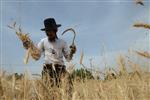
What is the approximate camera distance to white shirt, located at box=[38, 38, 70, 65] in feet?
17.9

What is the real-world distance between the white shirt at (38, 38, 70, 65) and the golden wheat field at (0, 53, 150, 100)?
1714 mm

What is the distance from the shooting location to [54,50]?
18.2ft

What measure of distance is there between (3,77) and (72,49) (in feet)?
8.04

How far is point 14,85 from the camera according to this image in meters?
2.61

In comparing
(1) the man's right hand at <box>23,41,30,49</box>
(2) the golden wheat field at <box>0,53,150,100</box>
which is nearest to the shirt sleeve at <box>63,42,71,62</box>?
(1) the man's right hand at <box>23,41,30,49</box>

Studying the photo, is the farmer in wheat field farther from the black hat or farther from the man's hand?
the man's hand

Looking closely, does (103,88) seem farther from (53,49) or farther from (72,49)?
(53,49)

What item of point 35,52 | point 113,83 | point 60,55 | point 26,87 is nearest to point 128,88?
point 113,83

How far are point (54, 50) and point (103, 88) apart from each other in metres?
2.23

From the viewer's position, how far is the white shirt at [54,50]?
5470 mm

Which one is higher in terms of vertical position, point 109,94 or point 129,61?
point 129,61

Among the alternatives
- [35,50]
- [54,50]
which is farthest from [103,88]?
[54,50]

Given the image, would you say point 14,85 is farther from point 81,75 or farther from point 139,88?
point 81,75

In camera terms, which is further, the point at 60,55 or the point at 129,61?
the point at 60,55
